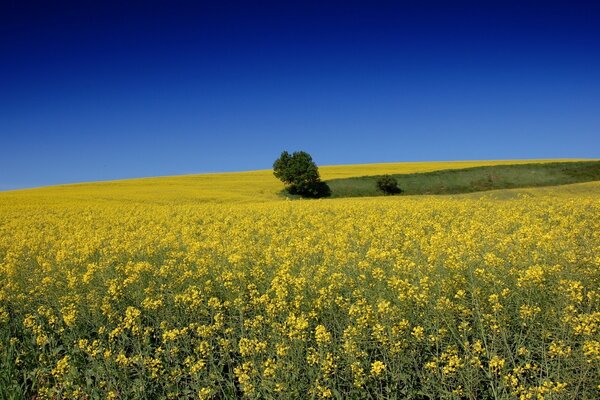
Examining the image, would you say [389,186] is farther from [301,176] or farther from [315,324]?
[315,324]

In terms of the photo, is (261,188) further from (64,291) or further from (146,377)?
(146,377)

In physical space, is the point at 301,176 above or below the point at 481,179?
above

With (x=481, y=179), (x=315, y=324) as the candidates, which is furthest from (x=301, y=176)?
(x=315, y=324)

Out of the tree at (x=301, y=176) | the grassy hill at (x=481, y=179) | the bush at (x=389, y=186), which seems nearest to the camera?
the grassy hill at (x=481, y=179)

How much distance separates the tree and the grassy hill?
164cm

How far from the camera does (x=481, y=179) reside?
131 ft

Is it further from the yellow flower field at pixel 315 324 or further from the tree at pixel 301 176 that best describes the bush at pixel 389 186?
the yellow flower field at pixel 315 324

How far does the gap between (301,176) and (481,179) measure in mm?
16967

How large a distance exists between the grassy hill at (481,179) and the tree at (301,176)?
1643 mm

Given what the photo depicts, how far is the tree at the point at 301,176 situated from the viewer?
1625 inches

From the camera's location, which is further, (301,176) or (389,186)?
(301,176)

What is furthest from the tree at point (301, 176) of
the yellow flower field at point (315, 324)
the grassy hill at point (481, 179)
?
the yellow flower field at point (315, 324)

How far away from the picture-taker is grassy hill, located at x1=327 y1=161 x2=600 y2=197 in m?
38.1

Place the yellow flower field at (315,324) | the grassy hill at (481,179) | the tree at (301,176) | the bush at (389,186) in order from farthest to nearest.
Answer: the tree at (301,176)
the bush at (389,186)
the grassy hill at (481,179)
the yellow flower field at (315,324)
